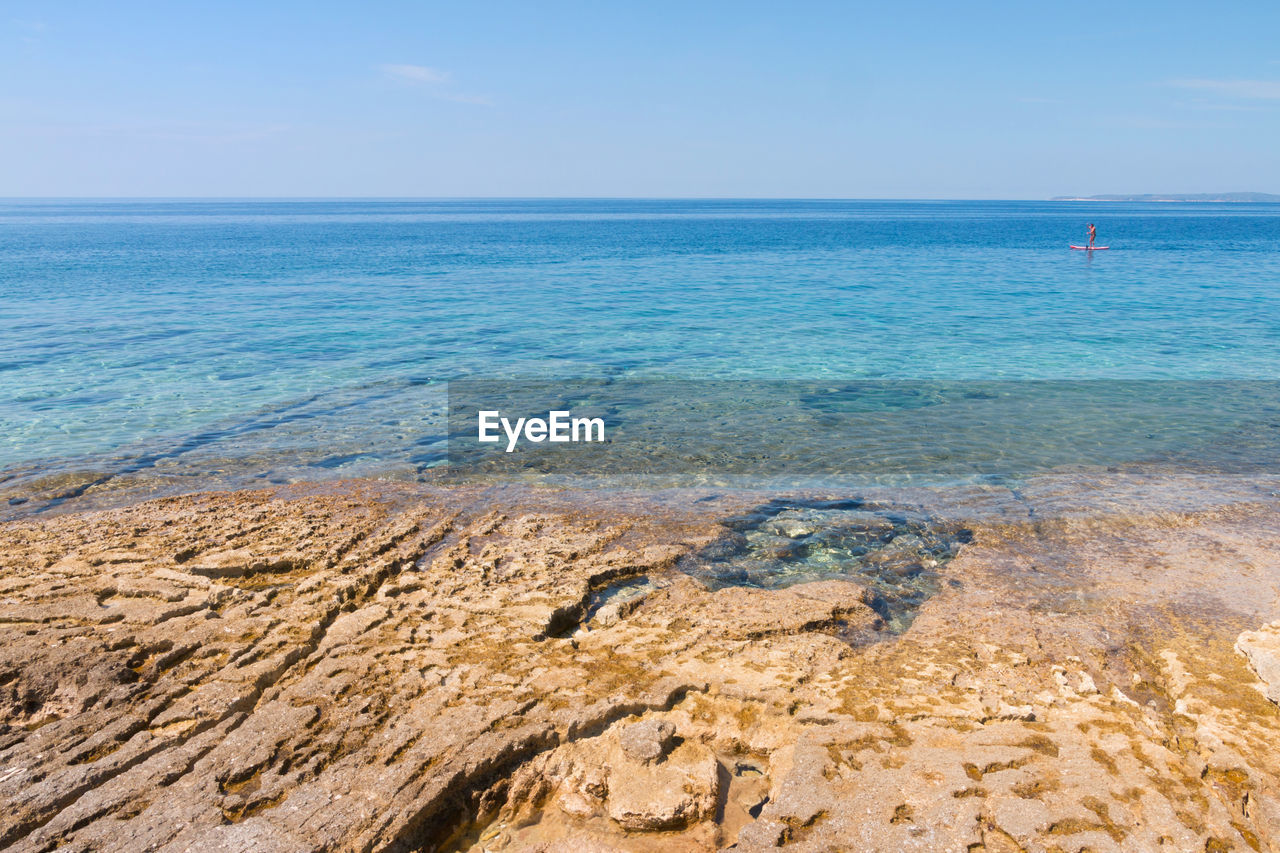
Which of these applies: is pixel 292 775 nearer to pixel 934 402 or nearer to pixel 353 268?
pixel 934 402

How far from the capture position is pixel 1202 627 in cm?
705

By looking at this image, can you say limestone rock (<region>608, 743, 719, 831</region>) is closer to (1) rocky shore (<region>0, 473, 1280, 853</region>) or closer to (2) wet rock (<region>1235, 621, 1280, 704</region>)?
(1) rocky shore (<region>0, 473, 1280, 853</region>)

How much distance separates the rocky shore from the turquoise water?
16.9ft

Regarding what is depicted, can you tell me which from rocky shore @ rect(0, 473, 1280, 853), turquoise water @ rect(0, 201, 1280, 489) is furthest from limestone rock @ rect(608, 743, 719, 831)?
turquoise water @ rect(0, 201, 1280, 489)

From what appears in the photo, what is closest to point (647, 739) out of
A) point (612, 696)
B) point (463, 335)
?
point (612, 696)

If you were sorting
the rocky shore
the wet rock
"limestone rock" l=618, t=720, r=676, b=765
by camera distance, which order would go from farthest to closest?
the wet rock < "limestone rock" l=618, t=720, r=676, b=765 < the rocky shore

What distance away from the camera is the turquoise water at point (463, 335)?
47.5 feet

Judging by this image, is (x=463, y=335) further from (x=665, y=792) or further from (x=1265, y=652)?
(x=1265, y=652)

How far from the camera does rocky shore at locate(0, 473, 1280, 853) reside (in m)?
4.62

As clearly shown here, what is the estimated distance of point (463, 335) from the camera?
2478cm

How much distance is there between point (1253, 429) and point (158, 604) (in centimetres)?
1758

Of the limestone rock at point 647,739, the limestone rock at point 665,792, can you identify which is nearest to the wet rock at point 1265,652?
the limestone rock at point 665,792

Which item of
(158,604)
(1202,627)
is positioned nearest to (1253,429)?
(1202,627)

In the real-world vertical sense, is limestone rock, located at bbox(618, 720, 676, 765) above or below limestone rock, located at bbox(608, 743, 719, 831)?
above
